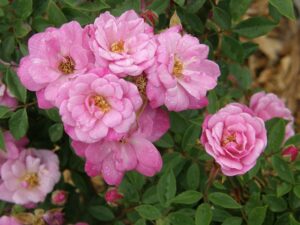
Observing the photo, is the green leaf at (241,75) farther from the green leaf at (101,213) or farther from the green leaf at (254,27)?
the green leaf at (101,213)

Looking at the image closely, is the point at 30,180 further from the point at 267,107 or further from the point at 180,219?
the point at 267,107

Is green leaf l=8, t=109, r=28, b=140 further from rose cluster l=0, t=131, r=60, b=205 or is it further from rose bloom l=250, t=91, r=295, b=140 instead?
rose bloom l=250, t=91, r=295, b=140

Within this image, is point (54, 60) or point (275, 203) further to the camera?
point (275, 203)

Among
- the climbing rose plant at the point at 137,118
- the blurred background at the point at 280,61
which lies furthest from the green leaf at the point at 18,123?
the blurred background at the point at 280,61

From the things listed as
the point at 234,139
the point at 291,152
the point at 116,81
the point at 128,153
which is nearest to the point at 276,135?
the point at 291,152

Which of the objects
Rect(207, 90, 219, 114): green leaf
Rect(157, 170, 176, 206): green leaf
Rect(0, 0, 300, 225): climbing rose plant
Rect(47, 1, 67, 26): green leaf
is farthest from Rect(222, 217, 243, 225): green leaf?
Rect(47, 1, 67, 26): green leaf

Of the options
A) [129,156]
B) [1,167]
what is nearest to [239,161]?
[129,156]

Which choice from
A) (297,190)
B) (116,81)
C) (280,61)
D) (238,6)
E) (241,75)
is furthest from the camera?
(280,61)
